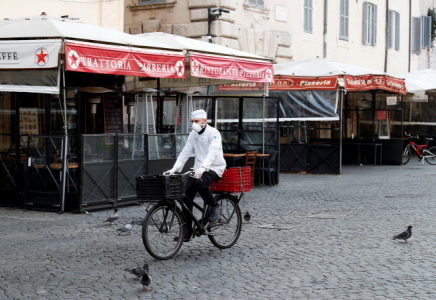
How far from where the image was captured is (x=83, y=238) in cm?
884

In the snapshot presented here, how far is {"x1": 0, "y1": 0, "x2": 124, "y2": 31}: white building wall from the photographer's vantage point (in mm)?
13891

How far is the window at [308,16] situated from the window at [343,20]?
2.28 metres

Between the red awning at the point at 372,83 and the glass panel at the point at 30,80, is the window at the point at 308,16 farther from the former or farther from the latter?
the glass panel at the point at 30,80

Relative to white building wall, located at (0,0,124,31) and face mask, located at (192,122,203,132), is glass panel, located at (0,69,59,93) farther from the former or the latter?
white building wall, located at (0,0,124,31)

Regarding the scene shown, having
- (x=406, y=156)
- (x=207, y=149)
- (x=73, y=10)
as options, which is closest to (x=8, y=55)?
(x=207, y=149)

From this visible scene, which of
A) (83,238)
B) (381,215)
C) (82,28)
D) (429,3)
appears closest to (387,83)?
(381,215)

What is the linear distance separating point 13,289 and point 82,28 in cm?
553

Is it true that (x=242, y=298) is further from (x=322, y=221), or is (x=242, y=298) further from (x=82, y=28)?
(x=82, y=28)

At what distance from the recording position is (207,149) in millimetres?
7922

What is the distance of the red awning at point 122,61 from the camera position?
9.81 meters

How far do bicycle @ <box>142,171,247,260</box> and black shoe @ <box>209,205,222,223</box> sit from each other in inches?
2.0

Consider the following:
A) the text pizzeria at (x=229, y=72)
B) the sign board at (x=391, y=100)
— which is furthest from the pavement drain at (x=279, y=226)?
the sign board at (x=391, y=100)

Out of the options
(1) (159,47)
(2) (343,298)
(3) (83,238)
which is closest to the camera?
(2) (343,298)

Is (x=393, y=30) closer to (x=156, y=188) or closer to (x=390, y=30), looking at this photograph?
(x=390, y=30)
